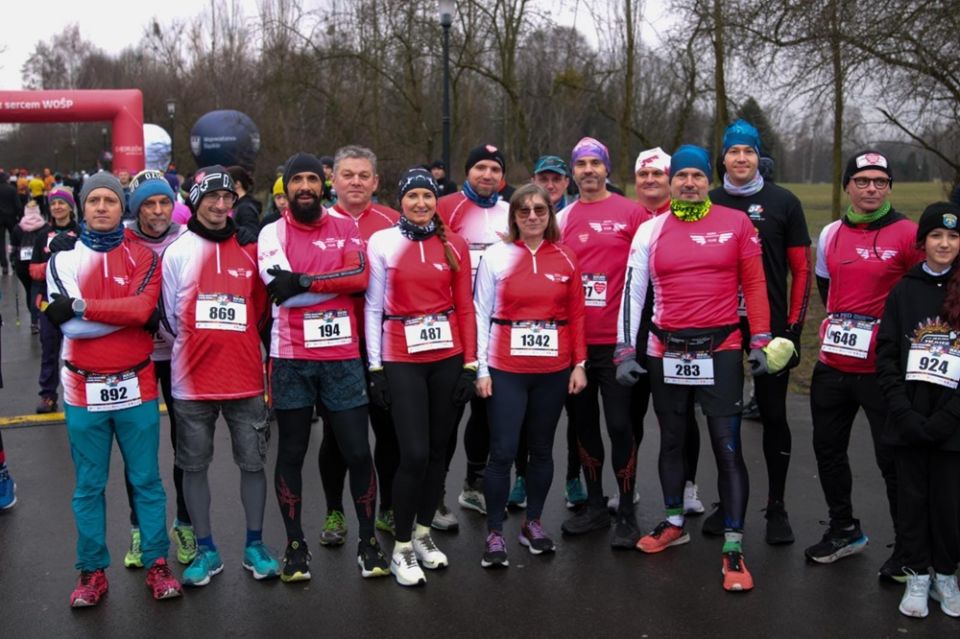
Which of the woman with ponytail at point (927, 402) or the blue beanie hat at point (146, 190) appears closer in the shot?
the woman with ponytail at point (927, 402)

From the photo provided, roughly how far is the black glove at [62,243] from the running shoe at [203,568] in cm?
163

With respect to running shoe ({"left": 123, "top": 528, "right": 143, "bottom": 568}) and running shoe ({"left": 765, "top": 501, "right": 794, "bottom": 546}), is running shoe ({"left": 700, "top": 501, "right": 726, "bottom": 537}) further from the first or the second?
running shoe ({"left": 123, "top": 528, "right": 143, "bottom": 568})

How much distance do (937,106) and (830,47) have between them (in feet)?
6.37

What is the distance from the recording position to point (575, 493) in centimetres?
586

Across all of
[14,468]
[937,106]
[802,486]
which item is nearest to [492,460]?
[802,486]

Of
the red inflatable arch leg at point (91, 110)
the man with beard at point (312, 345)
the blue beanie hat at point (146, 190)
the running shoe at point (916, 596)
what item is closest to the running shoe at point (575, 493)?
the man with beard at point (312, 345)

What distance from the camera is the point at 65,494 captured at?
6.05 m

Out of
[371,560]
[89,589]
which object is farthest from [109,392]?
[371,560]

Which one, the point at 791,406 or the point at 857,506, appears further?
the point at 791,406

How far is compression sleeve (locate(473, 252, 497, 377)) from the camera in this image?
4.95 meters

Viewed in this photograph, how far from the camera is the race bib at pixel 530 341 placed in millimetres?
4902

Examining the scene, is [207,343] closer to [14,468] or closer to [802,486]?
[14,468]

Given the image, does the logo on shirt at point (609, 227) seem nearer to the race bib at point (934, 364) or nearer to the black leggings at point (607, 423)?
the black leggings at point (607, 423)

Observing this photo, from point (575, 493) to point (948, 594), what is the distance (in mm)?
2183
